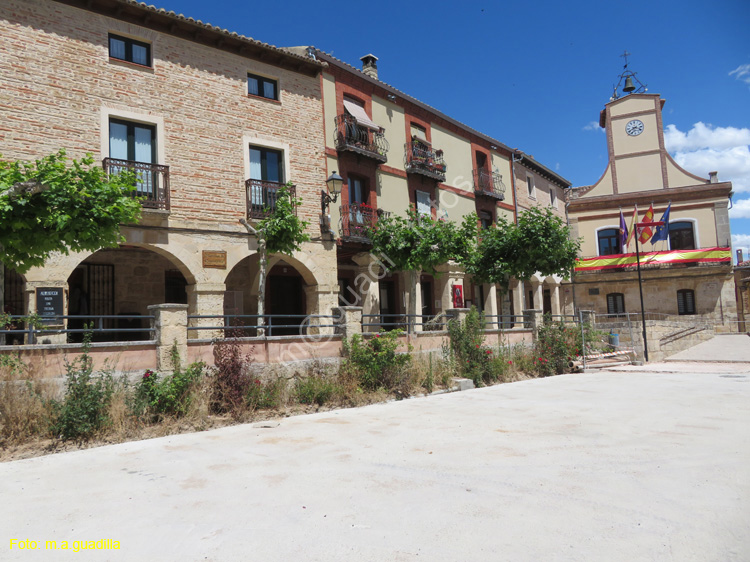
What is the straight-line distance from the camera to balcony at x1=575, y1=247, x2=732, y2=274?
88.1 feet

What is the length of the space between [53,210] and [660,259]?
28.7 meters

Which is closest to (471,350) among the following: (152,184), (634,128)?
(152,184)

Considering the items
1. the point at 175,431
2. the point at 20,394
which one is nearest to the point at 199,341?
the point at 175,431

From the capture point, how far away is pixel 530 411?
9.01m

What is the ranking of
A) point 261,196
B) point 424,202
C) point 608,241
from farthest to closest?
point 608,241 → point 424,202 → point 261,196

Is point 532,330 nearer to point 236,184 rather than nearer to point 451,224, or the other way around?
point 451,224

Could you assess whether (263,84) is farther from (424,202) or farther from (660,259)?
(660,259)

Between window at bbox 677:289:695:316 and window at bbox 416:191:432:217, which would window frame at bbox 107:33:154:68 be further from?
window at bbox 677:289:695:316

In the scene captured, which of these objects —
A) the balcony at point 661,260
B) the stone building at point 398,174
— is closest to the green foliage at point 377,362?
the stone building at point 398,174

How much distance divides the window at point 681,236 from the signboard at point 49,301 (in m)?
29.2

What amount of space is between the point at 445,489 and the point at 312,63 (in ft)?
44.2

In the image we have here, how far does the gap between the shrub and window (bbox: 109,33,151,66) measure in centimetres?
742

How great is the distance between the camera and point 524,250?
1736 cm

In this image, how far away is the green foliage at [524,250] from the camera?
1700cm
